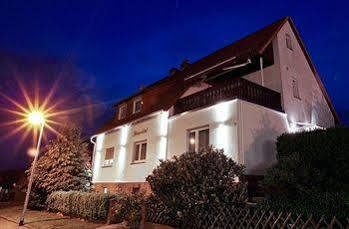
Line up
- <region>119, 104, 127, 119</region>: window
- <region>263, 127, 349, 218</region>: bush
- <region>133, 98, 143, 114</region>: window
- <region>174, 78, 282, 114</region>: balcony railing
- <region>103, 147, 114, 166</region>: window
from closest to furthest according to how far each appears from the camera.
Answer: <region>263, 127, 349, 218</region>: bush, <region>174, 78, 282, 114</region>: balcony railing, <region>103, 147, 114, 166</region>: window, <region>133, 98, 143, 114</region>: window, <region>119, 104, 127, 119</region>: window

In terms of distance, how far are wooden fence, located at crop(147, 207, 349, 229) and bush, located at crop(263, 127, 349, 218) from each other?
32.2 inches

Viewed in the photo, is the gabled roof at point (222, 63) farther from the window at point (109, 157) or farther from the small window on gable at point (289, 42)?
the window at point (109, 157)

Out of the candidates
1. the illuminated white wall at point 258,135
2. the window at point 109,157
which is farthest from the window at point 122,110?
the illuminated white wall at point 258,135

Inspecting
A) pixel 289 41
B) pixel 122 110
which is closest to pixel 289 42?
pixel 289 41

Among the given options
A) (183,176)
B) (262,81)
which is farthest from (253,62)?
(183,176)

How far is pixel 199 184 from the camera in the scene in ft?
28.3

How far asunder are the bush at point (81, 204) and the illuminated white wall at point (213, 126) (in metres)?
4.76

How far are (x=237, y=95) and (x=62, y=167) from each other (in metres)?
11.9

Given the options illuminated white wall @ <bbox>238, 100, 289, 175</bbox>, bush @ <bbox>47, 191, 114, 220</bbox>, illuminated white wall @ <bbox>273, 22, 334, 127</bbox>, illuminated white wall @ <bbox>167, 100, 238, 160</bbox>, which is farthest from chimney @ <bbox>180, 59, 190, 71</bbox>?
bush @ <bbox>47, 191, 114, 220</bbox>

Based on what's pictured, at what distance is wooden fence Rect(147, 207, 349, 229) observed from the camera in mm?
6375

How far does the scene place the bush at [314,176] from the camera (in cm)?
808

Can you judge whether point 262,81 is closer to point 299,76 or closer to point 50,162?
point 299,76

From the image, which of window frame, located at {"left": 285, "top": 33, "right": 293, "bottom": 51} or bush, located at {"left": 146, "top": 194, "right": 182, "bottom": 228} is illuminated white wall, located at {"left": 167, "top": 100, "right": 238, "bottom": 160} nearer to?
bush, located at {"left": 146, "top": 194, "right": 182, "bottom": 228}

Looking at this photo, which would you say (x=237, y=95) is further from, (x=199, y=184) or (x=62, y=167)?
(x=62, y=167)
